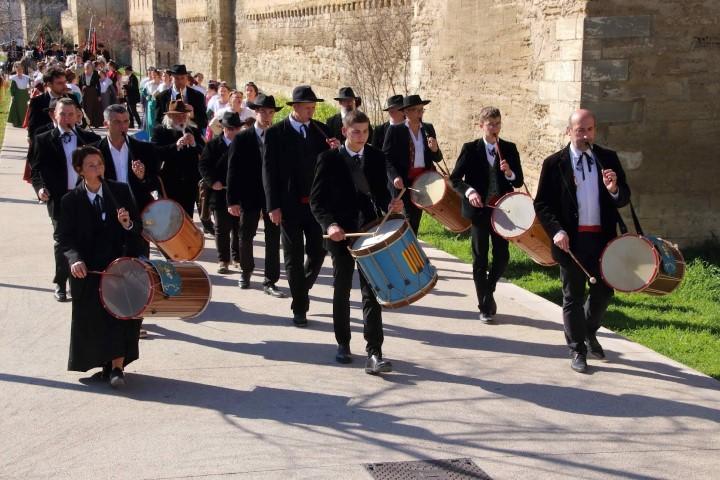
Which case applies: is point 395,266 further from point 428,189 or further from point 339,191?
point 428,189

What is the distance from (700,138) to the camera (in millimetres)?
10648

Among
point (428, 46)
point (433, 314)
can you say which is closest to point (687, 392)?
point (433, 314)

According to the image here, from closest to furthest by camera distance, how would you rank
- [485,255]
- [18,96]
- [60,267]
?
[485,255]
[60,267]
[18,96]

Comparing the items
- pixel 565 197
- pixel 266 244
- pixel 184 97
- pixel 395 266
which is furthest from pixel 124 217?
pixel 184 97

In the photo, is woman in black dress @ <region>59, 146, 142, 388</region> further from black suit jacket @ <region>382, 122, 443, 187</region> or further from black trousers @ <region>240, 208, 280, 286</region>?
black suit jacket @ <region>382, 122, 443, 187</region>

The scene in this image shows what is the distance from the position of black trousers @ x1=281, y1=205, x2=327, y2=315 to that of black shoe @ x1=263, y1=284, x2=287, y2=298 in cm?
94

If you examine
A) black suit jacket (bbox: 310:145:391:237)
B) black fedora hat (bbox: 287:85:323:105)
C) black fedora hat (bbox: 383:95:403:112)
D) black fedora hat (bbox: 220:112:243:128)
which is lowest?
black suit jacket (bbox: 310:145:391:237)

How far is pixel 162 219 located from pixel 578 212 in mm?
3479

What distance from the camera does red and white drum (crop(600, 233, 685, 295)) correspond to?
639 cm

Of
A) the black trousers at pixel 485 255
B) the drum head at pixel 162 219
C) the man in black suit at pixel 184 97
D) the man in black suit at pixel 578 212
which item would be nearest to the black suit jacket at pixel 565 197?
the man in black suit at pixel 578 212

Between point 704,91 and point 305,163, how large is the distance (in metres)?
4.97

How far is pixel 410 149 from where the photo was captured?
30.4 feet

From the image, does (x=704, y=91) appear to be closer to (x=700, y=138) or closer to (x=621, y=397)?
(x=700, y=138)

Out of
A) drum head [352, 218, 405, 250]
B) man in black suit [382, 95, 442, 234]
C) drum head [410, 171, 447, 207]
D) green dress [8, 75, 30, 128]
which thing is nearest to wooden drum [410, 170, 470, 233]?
drum head [410, 171, 447, 207]
